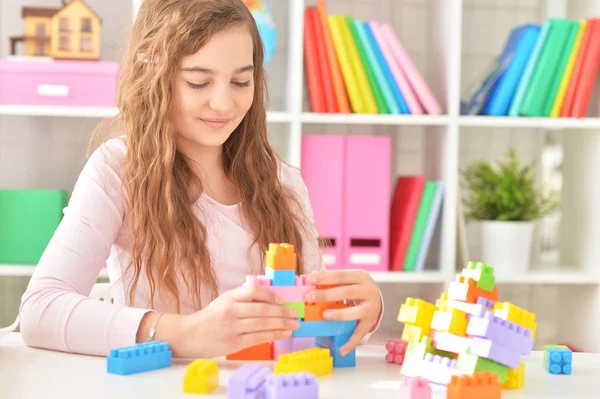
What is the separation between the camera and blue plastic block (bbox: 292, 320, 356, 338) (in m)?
1.10

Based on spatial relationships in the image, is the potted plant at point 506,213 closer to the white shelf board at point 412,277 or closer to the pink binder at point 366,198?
the white shelf board at point 412,277

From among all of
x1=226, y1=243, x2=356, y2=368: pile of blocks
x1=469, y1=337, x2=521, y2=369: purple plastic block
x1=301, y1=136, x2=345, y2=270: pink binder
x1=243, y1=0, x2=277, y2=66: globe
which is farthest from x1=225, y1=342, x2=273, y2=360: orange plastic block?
x1=243, y1=0, x2=277, y2=66: globe

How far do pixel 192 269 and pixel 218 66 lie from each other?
38 cm

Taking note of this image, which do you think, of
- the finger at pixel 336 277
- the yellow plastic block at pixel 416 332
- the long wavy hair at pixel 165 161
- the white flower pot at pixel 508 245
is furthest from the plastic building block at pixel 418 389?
the white flower pot at pixel 508 245

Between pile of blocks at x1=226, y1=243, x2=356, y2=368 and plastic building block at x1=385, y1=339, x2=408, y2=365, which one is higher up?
pile of blocks at x1=226, y1=243, x2=356, y2=368

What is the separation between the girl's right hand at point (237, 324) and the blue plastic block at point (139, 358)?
0.17ft

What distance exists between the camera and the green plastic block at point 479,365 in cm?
97

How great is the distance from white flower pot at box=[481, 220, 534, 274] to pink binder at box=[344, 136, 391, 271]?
332mm

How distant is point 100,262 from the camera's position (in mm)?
1409

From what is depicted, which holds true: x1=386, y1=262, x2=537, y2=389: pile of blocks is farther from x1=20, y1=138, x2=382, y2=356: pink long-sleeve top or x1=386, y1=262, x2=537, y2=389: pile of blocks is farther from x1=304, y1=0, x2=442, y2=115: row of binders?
x1=304, y1=0, x2=442, y2=115: row of binders

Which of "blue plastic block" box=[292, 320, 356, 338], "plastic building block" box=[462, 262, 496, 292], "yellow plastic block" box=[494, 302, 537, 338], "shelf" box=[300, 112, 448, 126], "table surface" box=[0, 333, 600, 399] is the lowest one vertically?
"table surface" box=[0, 333, 600, 399]

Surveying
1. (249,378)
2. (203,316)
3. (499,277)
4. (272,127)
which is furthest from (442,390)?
(272,127)

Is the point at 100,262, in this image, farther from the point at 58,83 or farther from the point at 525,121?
the point at 525,121

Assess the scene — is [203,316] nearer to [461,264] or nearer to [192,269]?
[192,269]
